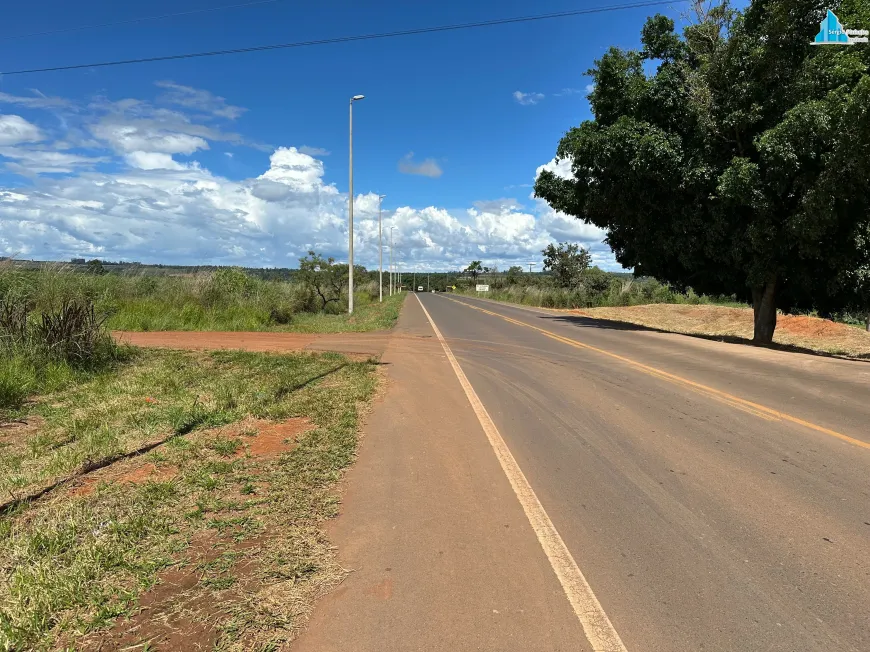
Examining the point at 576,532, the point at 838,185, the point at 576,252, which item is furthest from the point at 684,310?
the point at 576,532

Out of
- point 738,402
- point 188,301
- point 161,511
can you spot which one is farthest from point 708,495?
point 188,301

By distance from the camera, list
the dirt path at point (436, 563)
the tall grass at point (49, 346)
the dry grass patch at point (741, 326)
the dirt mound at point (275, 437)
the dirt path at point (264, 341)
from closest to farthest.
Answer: the dirt path at point (436, 563), the dirt mound at point (275, 437), the tall grass at point (49, 346), the dirt path at point (264, 341), the dry grass patch at point (741, 326)

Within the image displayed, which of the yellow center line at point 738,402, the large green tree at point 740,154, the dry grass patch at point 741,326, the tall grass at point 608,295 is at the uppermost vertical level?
the large green tree at point 740,154

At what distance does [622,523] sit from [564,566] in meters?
0.86

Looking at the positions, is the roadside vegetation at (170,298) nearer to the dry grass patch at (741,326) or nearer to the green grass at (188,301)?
the green grass at (188,301)

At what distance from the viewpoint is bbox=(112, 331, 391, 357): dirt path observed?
14141mm

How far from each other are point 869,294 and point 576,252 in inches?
1503

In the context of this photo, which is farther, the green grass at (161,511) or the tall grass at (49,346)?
the tall grass at (49,346)

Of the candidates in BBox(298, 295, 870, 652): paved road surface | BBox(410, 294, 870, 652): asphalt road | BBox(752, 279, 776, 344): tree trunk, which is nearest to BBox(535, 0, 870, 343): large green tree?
BBox(752, 279, 776, 344): tree trunk

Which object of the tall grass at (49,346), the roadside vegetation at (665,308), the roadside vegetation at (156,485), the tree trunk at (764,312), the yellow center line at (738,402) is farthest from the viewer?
the roadside vegetation at (665,308)

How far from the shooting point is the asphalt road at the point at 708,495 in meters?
3.00

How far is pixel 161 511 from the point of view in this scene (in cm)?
423
